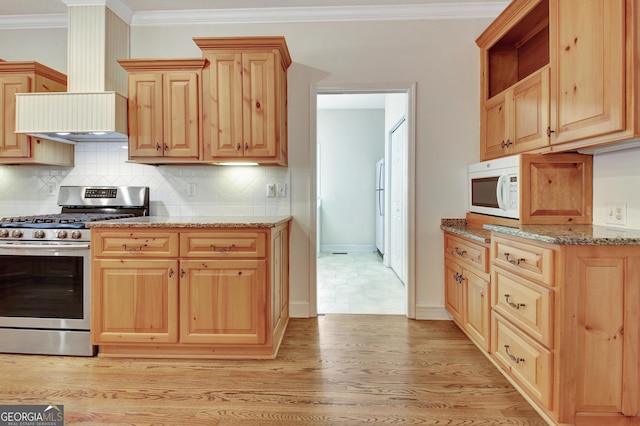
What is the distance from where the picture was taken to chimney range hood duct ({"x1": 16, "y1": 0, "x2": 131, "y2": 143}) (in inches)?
97.7

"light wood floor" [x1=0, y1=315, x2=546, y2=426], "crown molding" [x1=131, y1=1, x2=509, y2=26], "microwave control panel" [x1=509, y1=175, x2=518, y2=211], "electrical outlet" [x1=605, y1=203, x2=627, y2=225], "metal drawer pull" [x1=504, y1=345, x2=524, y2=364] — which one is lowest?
"light wood floor" [x1=0, y1=315, x2=546, y2=426]

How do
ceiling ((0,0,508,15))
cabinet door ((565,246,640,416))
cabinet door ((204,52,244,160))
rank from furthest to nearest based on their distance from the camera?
ceiling ((0,0,508,15)) < cabinet door ((204,52,244,160)) < cabinet door ((565,246,640,416))

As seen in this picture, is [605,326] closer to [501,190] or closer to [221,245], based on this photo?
[501,190]

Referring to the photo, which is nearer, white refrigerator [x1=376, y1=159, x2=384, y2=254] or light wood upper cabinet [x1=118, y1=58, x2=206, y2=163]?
light wood upper cabinet [x1=118, y1=58, x2=206, y2=163]

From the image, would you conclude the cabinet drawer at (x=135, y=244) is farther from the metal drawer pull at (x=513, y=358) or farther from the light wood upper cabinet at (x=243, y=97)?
the metal drawer pull at (x=513, y=358)

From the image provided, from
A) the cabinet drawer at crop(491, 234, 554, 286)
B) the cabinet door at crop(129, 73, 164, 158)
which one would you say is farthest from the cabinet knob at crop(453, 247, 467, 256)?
the cabinet door at crop(129, 73, 164, 158)

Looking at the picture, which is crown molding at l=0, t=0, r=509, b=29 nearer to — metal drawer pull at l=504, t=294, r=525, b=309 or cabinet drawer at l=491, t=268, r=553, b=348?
cabinet drawer at l=491, t=268, r=553, b=348

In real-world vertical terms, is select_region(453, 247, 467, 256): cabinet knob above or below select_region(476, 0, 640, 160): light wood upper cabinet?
below

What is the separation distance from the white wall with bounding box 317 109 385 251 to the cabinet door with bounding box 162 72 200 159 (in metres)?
4.06

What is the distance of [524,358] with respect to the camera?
1.70m

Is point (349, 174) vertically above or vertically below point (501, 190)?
above

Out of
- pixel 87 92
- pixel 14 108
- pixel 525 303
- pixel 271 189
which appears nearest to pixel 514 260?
pixel 525 303

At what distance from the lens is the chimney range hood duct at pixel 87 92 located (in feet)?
8.14

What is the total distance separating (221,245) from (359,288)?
2.16 metres
